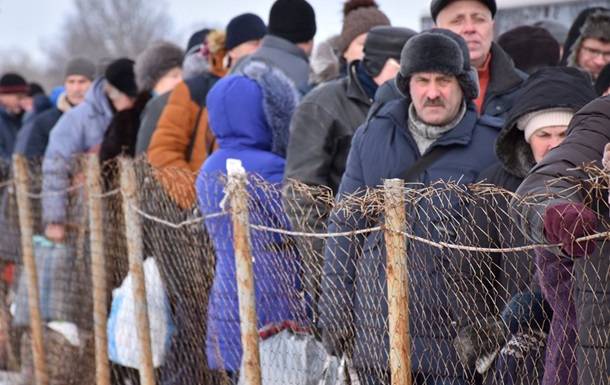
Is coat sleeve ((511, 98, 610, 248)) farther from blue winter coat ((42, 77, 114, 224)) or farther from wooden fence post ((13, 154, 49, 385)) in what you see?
Result: blue winter coat ((42, 77, 114, 224))

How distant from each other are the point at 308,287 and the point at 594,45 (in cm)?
236

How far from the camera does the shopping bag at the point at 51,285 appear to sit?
7922 mm

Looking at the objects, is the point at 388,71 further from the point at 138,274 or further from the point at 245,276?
the point at 138,274

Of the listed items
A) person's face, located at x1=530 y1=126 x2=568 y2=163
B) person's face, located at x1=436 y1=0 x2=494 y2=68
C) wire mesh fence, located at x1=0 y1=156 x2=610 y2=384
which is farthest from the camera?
person's face, located at x1=436 y1=0 x2=494 y2=68

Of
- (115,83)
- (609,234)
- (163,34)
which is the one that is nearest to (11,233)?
(115,83)

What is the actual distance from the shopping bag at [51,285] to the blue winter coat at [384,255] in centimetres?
336

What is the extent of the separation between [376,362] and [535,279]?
75 cm

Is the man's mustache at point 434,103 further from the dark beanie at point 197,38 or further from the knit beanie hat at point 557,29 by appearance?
the dark beanie at point 197,38

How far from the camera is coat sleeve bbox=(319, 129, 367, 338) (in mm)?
4641

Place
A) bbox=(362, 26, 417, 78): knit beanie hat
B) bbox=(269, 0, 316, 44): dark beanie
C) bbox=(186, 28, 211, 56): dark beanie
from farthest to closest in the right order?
bbox=(186, 28, 211, 56): dark beanie < bbox=(269, 0, 316, 44): dark beanie < bbox=(362, 26, 417, 78): knit beanie hat

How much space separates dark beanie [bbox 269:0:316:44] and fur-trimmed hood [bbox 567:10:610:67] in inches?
69.1

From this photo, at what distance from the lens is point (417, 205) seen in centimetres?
434

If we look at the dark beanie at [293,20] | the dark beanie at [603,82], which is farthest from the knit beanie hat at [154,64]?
the dark beanie at [603,82]

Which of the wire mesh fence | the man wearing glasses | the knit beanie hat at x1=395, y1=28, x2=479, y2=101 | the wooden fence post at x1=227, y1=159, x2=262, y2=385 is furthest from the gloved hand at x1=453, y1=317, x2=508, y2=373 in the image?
the man wearing glasses
